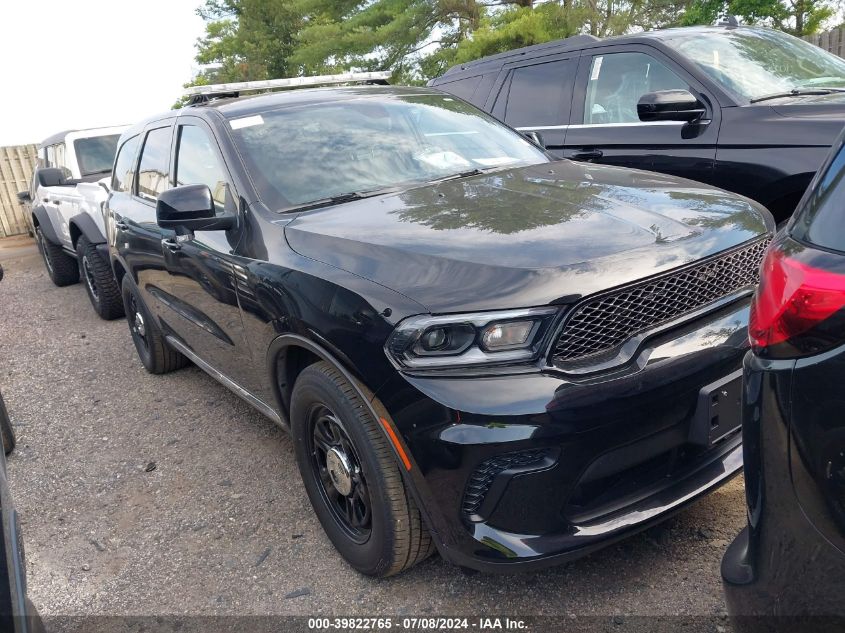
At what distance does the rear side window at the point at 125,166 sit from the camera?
4824mm

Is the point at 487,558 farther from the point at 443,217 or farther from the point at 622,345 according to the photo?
the point at 443,217

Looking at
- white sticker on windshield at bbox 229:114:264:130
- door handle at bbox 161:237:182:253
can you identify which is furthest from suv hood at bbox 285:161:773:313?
door handle at bbox 161:237:182:253

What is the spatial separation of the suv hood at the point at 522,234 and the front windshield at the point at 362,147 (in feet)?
0.79

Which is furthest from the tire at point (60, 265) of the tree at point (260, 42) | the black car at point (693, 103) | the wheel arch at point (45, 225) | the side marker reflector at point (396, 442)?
the tree at point (260, 42)

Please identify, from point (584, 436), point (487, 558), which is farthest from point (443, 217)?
point (487, 558)

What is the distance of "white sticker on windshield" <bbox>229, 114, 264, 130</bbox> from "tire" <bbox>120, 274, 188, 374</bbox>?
69.7 inches

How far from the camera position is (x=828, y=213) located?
4.62 feet

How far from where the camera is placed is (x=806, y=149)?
3889 mm

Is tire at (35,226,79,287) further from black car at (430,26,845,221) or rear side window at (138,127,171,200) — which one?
black car at (430,26,845,221)

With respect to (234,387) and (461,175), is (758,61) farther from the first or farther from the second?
(234,387)

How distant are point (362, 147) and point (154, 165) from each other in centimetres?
169

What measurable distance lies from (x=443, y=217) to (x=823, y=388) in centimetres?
155

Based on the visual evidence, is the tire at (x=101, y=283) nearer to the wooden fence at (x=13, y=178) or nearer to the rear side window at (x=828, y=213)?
the rear side window at (x=828, y=213)

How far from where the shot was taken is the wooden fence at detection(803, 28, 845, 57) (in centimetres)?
1266
